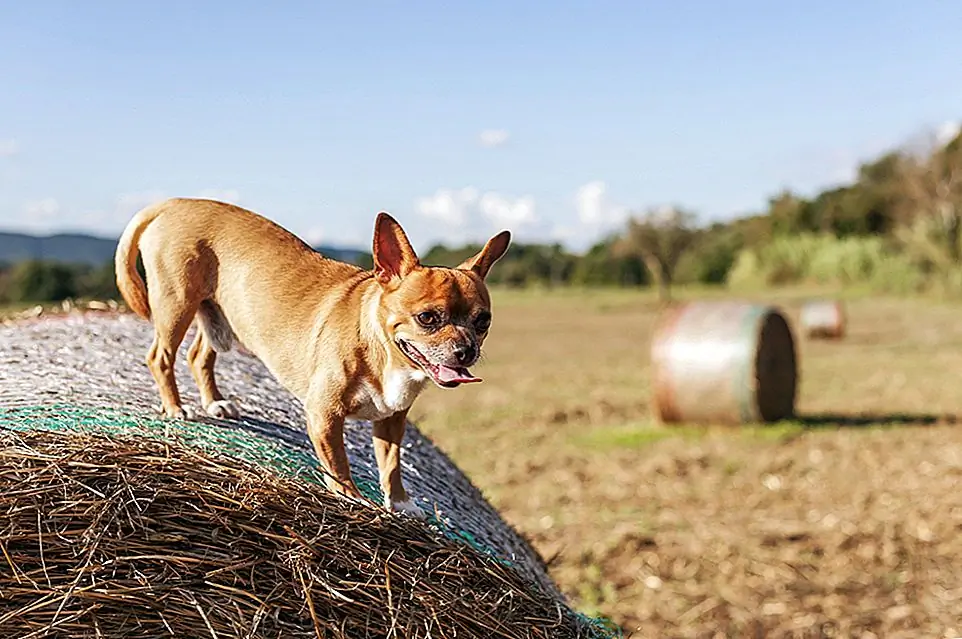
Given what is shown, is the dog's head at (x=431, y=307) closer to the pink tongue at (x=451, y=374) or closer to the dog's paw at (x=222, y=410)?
the pink tongue at (x=451, y=374)

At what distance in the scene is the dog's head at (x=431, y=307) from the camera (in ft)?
8.21

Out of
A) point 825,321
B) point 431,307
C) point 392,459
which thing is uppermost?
point 431,307

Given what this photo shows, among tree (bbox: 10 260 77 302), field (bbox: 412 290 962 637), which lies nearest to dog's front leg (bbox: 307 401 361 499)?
tree (bbox: 10 260 77 302)

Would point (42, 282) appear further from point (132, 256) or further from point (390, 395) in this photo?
point (390, 395)

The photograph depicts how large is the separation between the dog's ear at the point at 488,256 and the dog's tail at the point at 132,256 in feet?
3.60

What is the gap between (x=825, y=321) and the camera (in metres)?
26.6

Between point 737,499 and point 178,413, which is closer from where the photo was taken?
point 178,413

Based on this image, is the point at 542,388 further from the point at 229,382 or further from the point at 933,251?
the point at 933,251

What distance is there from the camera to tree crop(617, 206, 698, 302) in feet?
201

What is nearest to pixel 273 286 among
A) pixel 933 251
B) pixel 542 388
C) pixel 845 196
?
pixel 542 388

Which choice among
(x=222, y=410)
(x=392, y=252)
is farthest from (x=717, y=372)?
(x=392, y=252)

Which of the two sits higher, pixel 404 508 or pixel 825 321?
pixel 404 508

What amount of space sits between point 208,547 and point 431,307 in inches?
33.5

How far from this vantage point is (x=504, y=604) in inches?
119
